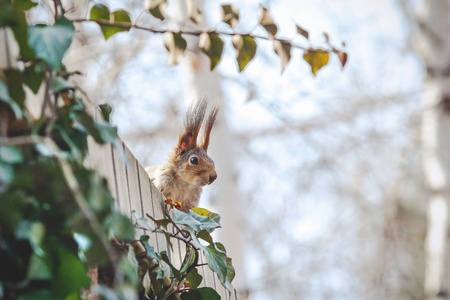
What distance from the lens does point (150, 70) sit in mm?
5496

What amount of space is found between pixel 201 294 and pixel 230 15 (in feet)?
2.39

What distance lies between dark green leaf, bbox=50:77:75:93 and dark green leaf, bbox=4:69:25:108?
1.9 inches

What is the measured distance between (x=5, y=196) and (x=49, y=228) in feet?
0.34

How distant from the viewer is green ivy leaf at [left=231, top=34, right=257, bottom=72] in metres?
1.57

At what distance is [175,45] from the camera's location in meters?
1.57

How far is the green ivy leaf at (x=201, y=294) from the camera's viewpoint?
1.18 m

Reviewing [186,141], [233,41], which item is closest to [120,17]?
[233,41]

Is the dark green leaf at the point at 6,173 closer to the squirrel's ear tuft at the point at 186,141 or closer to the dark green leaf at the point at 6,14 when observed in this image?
the dark green leaf at the point at 6,14

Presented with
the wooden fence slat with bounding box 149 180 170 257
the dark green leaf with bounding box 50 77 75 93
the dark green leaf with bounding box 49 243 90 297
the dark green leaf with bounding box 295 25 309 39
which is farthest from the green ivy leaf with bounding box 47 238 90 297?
the dark green leaf with bounding box 295 25 309 39

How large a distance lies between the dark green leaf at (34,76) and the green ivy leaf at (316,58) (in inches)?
36.9

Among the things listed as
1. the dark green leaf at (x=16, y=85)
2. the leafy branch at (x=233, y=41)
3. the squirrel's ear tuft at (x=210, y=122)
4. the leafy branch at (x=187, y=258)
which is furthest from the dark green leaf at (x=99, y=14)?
the squirrel's ear tuft at (x=210, y=122)

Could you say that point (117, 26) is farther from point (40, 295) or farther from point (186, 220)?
point (40, 295)

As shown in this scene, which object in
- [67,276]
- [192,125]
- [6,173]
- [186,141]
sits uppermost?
[6,173]

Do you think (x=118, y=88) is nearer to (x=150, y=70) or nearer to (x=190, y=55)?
(x=150, y=70)
